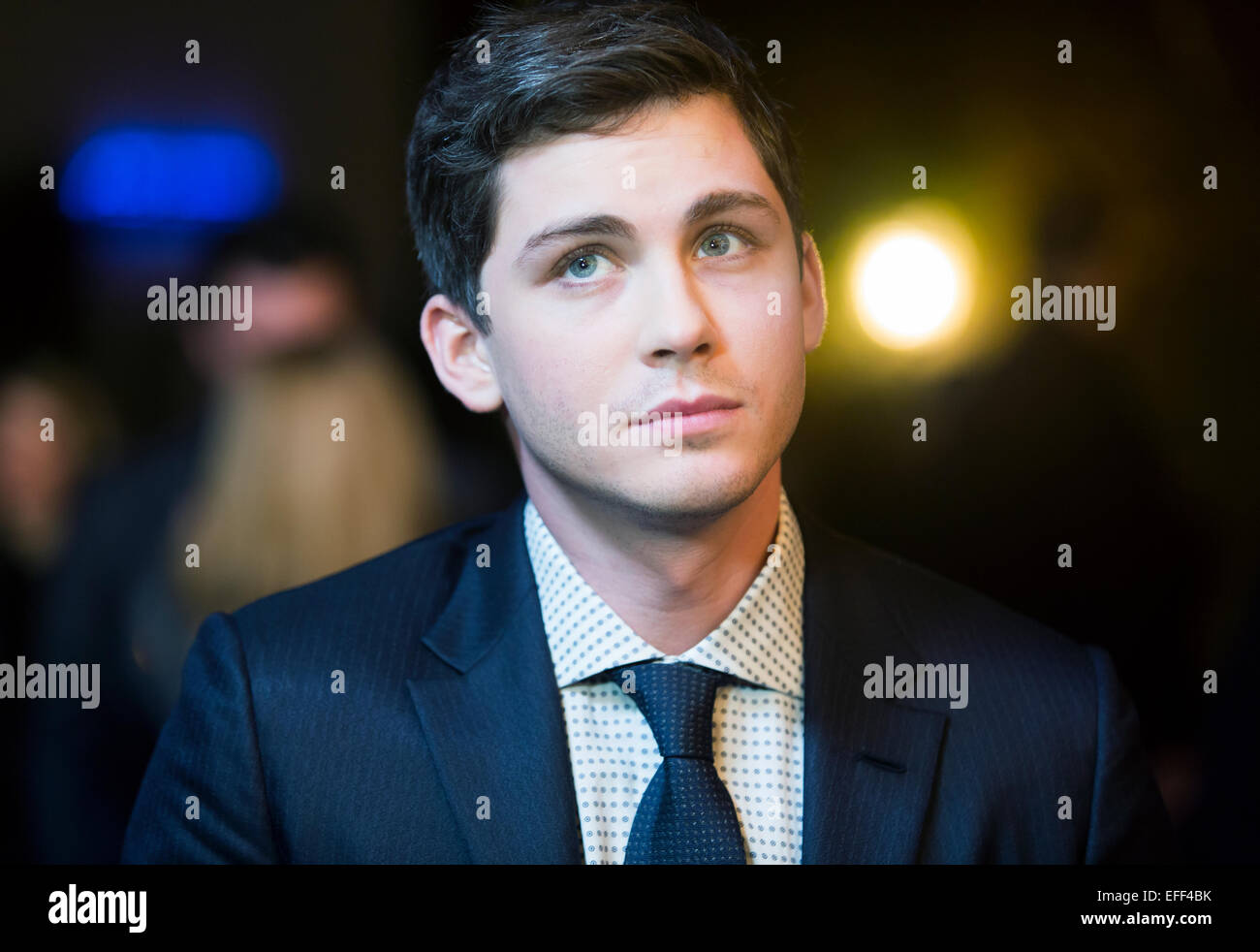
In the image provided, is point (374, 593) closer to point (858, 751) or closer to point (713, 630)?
point (713, 630)

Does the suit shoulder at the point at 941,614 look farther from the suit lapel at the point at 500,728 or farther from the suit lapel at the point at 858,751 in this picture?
the suit lapel at the point at 500,728

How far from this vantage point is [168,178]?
2.36 metres

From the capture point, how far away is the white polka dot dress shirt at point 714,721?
79.5 inches

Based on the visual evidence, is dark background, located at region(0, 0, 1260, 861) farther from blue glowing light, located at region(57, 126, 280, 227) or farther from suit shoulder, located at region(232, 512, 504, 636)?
suit shoulder, located at region(232, 512, 504, 636)

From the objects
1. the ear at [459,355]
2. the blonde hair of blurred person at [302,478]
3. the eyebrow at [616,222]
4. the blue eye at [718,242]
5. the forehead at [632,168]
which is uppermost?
the forehead at [632,168]

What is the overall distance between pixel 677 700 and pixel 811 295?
0.77 meters

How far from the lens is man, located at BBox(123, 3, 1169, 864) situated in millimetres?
1968

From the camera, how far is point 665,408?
1937 mm

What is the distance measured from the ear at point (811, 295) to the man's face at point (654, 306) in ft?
0.49

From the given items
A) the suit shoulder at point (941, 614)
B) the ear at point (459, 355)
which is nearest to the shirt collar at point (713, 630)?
the suit shoulder at point (941, 614)

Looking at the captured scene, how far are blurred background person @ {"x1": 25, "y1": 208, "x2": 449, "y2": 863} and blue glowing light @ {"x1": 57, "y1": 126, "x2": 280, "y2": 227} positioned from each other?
0.07m

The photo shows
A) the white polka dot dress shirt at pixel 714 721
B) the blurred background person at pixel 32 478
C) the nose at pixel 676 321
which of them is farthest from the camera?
the blurred background person at pixel 32 478

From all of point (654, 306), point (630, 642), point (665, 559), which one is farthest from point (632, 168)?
Result: point (630, 642)
